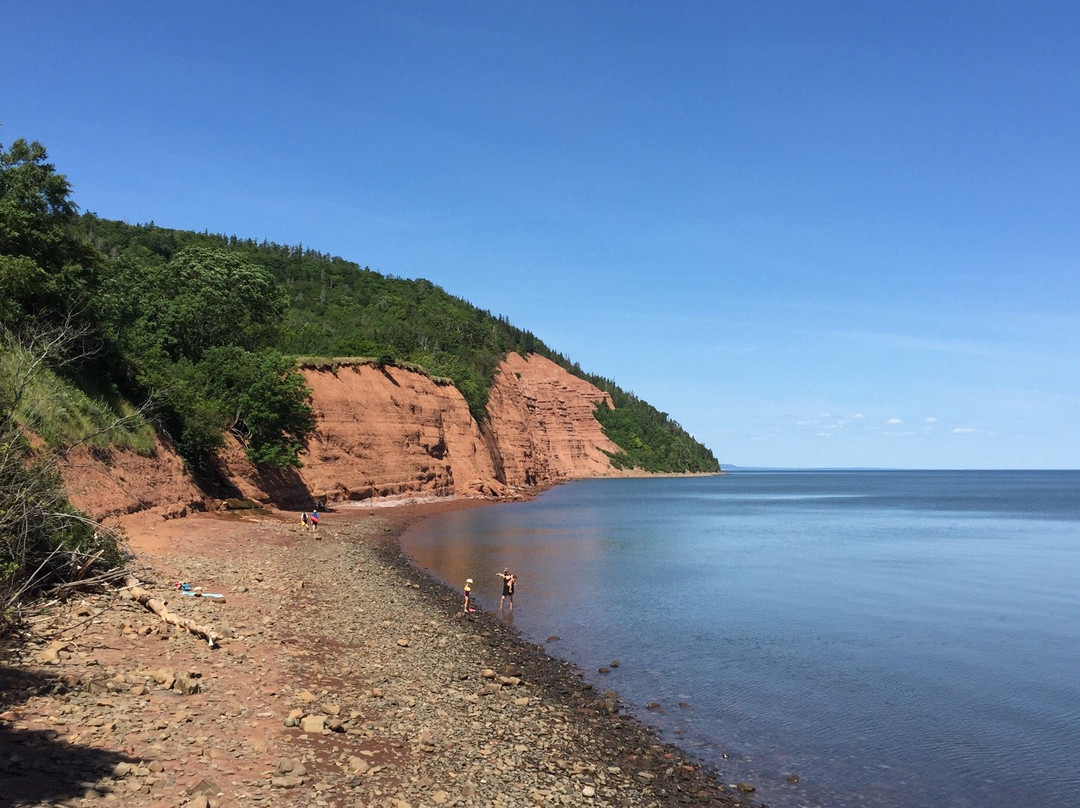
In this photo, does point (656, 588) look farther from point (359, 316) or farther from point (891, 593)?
point (359, 316)

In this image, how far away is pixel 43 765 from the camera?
7645 millimetres

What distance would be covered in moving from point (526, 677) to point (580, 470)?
139 m

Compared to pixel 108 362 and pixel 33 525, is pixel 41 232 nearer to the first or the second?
pixel 108 362

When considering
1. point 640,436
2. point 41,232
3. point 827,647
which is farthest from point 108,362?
point 640,436

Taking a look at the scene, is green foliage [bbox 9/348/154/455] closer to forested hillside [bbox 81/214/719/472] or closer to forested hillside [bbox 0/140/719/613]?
forested hillside [bbox 0/140/719/613]

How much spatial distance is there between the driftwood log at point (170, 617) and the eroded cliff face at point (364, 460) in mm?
8054

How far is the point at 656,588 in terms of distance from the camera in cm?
2834

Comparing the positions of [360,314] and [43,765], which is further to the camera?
[360,314]

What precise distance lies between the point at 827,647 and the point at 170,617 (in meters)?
16.5

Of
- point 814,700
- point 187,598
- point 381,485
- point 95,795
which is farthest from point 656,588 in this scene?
point 381,485

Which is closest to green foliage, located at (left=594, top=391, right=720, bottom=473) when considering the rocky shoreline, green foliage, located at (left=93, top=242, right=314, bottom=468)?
green foliage, located at (left=93, top=242, right=314, bottom=468)

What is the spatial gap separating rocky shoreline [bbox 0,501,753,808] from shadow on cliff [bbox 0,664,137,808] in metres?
0.02

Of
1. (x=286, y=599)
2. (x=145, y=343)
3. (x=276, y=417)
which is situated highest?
(x=145, y=343)

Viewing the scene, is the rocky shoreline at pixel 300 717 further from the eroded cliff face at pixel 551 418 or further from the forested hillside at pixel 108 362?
the eroded cliff face at pixel 551 418
